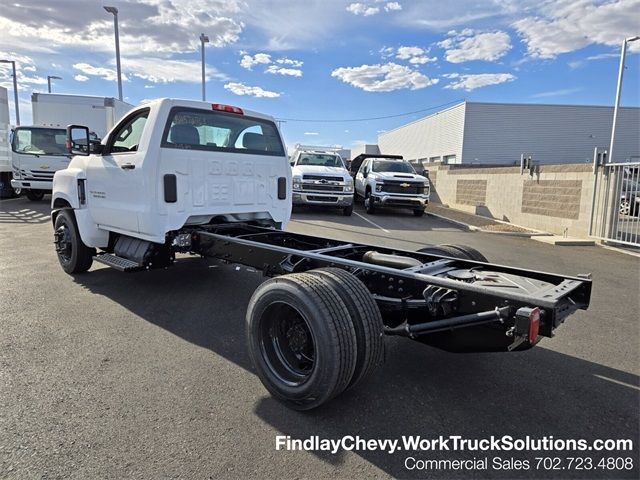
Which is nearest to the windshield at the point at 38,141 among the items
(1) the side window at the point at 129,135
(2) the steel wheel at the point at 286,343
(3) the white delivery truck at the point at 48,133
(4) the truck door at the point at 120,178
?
(3) the white delivery truck at the point at 48,133

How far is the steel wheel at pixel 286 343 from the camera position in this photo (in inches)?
127

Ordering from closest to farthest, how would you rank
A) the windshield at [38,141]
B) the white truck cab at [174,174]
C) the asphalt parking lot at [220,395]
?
the asphalt parking lot at [220,395] < the white truck cab at [174,174] < the windshield at [38,141]

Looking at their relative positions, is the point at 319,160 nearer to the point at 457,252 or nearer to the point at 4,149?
the point at 4,149

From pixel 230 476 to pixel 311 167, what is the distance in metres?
13.8

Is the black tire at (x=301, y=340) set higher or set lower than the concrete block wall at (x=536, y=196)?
lower

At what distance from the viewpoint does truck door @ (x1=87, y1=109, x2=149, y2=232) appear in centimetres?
514

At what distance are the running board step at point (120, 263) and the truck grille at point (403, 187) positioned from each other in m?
11.5

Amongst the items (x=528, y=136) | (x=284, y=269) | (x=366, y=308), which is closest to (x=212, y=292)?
(x=284, y=269)

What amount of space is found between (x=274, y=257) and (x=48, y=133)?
15.9 meters

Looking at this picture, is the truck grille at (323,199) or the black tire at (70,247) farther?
the truck grille at (323,199)

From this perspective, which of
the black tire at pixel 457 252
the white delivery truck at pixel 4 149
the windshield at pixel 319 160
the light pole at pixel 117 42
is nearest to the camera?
the black tire at pixel 457 252

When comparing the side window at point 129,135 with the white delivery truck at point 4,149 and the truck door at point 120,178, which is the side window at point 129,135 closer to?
the truck door at point 120,178

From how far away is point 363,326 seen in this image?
292 cm

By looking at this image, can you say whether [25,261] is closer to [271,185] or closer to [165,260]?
[165,260]
